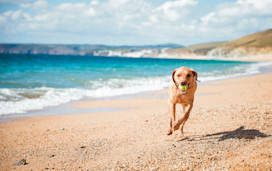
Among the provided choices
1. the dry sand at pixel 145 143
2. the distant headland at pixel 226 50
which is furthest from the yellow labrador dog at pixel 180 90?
the distant headland at pixel 226 50

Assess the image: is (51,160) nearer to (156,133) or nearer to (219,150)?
(156,133)

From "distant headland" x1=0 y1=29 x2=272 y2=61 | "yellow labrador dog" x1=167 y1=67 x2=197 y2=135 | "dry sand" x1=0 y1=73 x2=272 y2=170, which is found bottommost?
"dry sand" x1=0 y1=73 x2=272 y2=170

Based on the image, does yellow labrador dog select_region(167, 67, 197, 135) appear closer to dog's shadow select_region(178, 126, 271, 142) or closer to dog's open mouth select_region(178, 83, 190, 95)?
dog's open mouth select_region(178, 83, 190, 95)

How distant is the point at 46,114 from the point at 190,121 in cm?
637

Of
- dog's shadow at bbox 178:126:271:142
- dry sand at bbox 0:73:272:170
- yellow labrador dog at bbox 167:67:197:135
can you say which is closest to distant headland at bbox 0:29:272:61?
dry sand at bbox 0:73:272:170

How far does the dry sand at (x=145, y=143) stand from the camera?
4.17 metres

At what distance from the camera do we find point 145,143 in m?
5.42

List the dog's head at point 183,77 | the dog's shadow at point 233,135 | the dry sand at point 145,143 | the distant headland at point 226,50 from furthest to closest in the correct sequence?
the distant headland at point 226,50 → the dog's shadow at point 233,135 → the dog's head at point 183,77 → the dry sand at point 145,143

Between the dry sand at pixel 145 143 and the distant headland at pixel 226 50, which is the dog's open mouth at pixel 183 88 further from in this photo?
the distant headland at pixel 226 50

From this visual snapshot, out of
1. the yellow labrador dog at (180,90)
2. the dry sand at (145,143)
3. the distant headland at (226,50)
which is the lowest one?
the dry sand at (145,143)

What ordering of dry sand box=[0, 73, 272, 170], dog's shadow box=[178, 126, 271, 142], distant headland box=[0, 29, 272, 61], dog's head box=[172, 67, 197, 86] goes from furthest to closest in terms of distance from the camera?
distant headland box=[0, 29, 272, 61]
dog's shadow box=[178, 126, 271, 142]
dog's head box=[172, 67, 197, 86]
dry sand box=[0, 73, 272, 170]

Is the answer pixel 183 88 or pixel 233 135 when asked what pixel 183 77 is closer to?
pixel 183 88

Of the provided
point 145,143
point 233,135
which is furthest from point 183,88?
point 233,135

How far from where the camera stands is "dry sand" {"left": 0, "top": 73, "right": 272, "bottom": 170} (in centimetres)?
417
